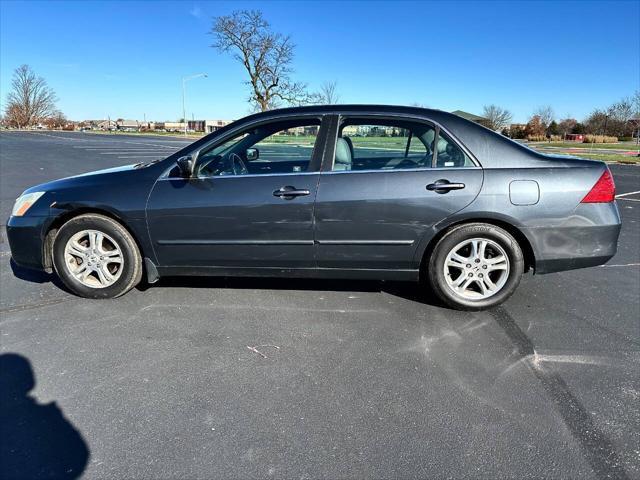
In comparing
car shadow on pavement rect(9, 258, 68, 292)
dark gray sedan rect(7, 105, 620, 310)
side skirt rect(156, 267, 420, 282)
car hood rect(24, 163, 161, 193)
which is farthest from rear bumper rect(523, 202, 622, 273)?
car shadow on pavement rect(9, 258, 68, 292)

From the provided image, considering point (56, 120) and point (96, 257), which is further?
point (56, 120)

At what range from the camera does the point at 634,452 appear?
197cm

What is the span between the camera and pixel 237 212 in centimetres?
338

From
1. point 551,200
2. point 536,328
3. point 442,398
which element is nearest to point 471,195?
point 551,200

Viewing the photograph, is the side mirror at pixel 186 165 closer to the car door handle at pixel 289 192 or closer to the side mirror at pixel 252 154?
the side mirror at pixel 252 154

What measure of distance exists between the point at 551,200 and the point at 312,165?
6.11 ft

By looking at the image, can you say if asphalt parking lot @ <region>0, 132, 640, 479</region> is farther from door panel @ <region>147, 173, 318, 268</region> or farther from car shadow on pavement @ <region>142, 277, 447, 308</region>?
door panel @ <region>147, 173, 318, 268</region>

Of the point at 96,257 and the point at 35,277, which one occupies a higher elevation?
the point at 96,257

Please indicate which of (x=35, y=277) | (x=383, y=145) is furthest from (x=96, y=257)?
(x=383, y=145)

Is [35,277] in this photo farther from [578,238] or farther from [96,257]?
[578,238]

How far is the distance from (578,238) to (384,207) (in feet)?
5.03

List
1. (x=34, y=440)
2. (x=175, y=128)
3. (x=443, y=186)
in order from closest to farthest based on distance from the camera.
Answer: (x=34, y=440) < (x=443, y=186) < (x=175, y=128)

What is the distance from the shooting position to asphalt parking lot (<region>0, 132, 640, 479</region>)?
76.5 inches

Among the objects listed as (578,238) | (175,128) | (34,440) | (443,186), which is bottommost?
(34,440)
